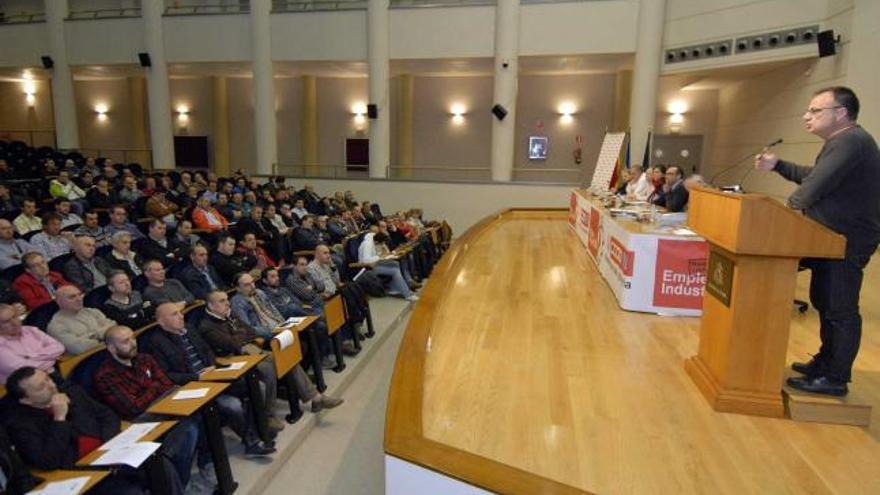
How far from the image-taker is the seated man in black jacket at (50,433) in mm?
2201

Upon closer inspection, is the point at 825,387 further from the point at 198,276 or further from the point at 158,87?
the point at 158,87

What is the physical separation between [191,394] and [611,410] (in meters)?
2.01

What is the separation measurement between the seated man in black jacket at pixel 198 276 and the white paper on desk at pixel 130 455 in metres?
2.25

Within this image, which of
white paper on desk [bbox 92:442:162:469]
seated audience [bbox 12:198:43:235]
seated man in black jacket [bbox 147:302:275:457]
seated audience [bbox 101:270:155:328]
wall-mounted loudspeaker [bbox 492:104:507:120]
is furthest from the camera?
wall-mounted loudspeaker [bbox 492:104:507:120]

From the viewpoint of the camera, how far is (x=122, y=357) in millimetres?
2779

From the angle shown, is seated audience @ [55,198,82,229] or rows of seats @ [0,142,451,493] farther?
seated audience @ [55,198,82,229]

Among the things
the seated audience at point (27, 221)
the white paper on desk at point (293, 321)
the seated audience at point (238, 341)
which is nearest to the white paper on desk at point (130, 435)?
the seated audience at point (238, 341)

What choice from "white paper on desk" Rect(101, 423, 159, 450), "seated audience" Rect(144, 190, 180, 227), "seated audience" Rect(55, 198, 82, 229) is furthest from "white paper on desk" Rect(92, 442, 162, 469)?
"seated audience" Rect(144, 190, 180, 227)

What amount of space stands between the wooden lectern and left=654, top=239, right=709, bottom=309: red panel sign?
52.8 inches

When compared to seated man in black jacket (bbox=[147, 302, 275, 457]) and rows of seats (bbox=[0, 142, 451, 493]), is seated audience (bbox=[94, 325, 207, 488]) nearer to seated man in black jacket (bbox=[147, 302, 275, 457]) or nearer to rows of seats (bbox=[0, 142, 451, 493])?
rows of seats (bbox=[0, 142, 451, 493])

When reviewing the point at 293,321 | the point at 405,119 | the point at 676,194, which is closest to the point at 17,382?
the point at 293,321

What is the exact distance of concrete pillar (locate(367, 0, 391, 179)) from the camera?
10.2 meters

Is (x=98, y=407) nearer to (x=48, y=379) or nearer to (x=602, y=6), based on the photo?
(x=48, y=379)

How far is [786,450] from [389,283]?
5.04 metres
